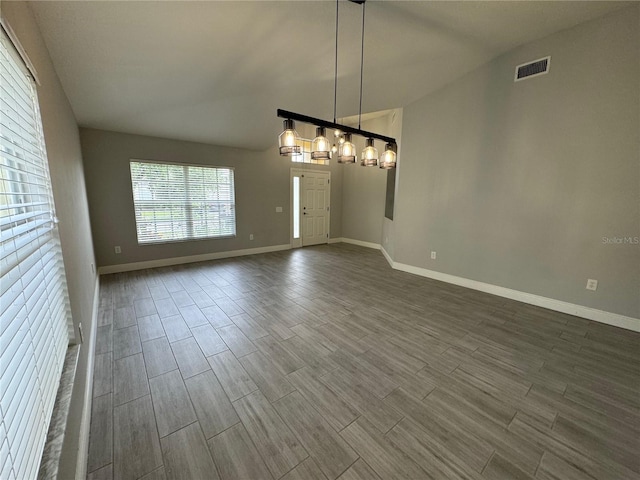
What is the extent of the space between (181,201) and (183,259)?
3.62 ft

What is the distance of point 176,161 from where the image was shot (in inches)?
185

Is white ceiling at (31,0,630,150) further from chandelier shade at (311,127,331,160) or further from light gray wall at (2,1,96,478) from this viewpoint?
chandelier shade at (311,127,331,160)

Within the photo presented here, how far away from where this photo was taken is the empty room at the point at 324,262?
131 cm

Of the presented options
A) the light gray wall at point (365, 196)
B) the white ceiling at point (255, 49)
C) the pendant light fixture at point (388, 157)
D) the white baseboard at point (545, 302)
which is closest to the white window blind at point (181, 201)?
the white ceiling at point (255, 49)

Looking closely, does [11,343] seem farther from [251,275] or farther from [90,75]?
[251,275]

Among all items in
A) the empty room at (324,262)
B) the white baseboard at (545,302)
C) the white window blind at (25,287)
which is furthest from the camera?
the white baseboard at (545,302)

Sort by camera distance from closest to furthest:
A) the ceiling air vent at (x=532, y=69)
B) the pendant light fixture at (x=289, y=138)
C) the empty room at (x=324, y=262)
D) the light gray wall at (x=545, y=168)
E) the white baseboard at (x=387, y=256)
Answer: the empty room at (x=324, y=262), the pendant light fixture at (x=289, y=138), the light gray wall at (x=545, y=168), the ceiling air vent at (x=532, y=69), the white baseboard at (x=387, y=256)

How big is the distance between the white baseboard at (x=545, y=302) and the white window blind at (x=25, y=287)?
4320mm

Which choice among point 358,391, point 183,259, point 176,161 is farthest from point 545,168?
point 183,259

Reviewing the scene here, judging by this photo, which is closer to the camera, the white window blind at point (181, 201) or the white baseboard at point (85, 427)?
the white baseboard at point (85, 427)

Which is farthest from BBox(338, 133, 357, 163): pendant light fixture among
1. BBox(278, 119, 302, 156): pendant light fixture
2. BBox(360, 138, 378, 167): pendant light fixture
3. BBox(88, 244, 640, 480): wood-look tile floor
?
BBox(88, 244, 640, 480): wood-look tile floor

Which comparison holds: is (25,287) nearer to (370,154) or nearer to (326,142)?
(326,142)

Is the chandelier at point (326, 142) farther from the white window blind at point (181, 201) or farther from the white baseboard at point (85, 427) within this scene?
the white window blind at point (181, 201)

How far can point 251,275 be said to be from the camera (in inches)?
170
